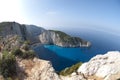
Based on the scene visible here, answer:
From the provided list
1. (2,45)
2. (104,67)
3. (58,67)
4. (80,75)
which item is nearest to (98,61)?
(104,67)

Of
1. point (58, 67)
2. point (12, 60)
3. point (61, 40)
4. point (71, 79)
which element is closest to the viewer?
point (71, 79)

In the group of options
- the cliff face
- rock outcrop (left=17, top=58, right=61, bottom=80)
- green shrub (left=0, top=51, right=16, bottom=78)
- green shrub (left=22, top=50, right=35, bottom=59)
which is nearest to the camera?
rock outcrop (left=17, top=58, right=61, bottom=80)

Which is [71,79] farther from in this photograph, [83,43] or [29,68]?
[83,43]

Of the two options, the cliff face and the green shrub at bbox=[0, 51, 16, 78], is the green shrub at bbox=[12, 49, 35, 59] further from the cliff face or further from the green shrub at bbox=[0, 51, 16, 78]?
the cliff face

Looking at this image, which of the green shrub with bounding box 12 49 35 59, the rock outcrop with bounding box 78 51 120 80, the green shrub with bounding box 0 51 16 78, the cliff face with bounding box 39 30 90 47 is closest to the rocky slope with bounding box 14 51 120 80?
the rock outcrop with bounding box 78 51 120 80

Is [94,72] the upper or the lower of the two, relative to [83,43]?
upper

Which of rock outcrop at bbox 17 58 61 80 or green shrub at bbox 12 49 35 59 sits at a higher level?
green shrub at bbox 12 49 35 59
